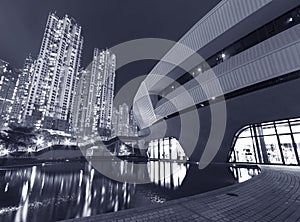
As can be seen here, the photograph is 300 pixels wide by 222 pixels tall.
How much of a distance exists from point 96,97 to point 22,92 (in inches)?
1765

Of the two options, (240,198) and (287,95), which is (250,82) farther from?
(240,198)

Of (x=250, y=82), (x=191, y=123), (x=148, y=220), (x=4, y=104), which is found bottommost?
(x=148, y=220)

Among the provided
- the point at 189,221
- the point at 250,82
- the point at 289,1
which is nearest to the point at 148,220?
the point at 189,221

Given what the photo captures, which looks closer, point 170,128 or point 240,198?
point 240,198

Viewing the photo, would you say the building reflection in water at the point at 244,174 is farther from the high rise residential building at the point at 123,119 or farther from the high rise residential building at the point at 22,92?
the high rise residential building at the point at 123,119

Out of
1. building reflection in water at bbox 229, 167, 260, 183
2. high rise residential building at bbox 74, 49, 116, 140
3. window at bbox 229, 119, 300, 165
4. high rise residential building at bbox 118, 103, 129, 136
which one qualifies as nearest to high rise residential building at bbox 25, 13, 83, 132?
high rise residential building at bbox 74, 49, 116, 140

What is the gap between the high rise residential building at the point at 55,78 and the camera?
7925 centimetres

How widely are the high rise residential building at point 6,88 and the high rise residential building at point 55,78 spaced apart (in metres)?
34.8

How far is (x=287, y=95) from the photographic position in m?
11.0

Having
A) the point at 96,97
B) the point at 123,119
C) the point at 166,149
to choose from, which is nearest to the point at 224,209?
the point at 166,149

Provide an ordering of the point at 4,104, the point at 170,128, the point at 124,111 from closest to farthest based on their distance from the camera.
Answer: the point at 170,128
the point at 4,104
the point at 124,111

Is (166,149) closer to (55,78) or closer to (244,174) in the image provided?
(244,174)

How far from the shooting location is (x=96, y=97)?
11500cm

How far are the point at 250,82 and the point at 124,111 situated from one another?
152085 mm
